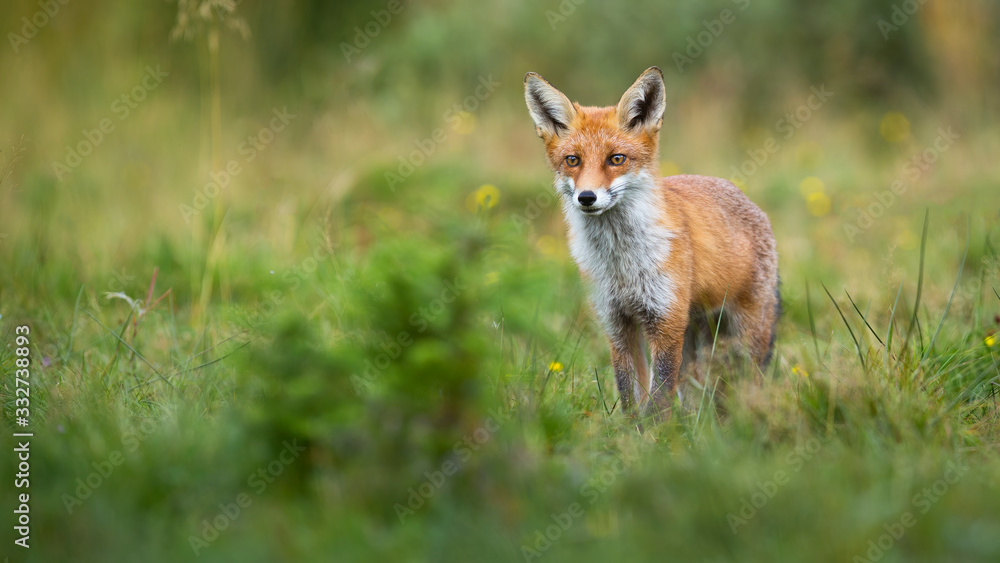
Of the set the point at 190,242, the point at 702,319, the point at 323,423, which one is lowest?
the point at 190,242

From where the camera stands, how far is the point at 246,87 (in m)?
9.50

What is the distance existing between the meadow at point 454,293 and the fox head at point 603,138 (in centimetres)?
89

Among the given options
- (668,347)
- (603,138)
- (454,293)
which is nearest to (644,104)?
(603,138)

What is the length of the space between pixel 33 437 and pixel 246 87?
7.10m

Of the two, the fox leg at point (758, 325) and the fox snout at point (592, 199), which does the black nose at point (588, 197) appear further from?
the fox leg at point (758, 325)

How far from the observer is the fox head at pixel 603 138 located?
4422 millimetres

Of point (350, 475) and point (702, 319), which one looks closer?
point (350, 475)

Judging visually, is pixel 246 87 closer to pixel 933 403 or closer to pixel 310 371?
pixel 310 371

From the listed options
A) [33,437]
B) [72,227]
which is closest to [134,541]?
[33,437]

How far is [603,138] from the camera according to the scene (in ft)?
15.0

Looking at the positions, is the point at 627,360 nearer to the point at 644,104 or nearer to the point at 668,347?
the point at 668,347

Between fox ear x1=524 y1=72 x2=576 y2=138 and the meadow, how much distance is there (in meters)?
0.97

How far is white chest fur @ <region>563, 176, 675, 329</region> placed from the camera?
4449mm

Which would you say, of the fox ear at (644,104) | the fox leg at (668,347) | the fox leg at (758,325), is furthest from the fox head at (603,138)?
the fox leg at (758,325)
